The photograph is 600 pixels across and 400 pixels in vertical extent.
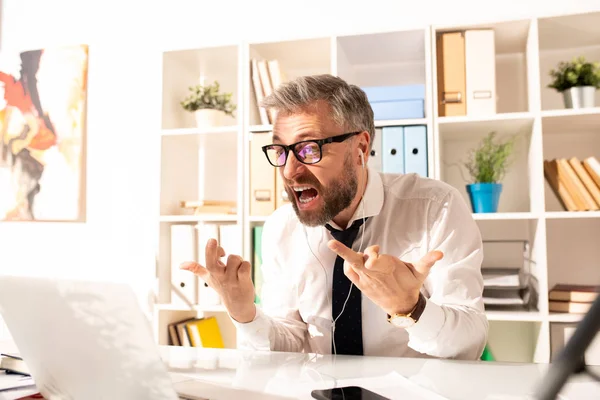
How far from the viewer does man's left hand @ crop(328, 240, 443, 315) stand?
0.99m

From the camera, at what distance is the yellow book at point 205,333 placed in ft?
8.02

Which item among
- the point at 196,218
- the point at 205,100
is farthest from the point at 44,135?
the point at 196,218

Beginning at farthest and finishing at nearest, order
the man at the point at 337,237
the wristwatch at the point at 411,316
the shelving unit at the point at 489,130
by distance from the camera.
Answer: the shelving unit at the point at 489,130, the man at the point at 337,237, the wristwatch at the point at 411,316

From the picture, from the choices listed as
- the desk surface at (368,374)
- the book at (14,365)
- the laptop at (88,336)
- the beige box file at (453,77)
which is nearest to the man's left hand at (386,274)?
the desk surface at (368,374)

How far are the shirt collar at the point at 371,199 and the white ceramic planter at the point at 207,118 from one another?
1136mm

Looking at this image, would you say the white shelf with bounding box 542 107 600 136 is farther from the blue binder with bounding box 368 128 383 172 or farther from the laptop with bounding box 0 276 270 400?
the laptop with bounding box 0 276 270 400

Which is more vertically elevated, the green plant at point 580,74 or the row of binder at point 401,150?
the green plant at point 580,74

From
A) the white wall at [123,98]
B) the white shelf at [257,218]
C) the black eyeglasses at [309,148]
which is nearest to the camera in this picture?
the black eyeglasses at [309,148]

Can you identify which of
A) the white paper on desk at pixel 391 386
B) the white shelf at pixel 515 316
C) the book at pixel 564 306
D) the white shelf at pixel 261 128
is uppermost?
the white shelf at pixel 261 128

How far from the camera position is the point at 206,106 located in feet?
8.25

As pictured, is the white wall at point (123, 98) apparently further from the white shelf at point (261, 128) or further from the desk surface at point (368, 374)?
the desk surface at point (368, 374)

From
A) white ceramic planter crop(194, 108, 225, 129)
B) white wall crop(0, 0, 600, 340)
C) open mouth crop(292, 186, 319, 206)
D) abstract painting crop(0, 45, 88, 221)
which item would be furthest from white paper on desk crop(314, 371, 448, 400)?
abstract painting crop(0, 45, 88, 221)

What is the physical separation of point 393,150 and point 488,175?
0.41 metres

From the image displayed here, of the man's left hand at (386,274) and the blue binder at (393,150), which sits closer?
the man's left hand at (386,274)
